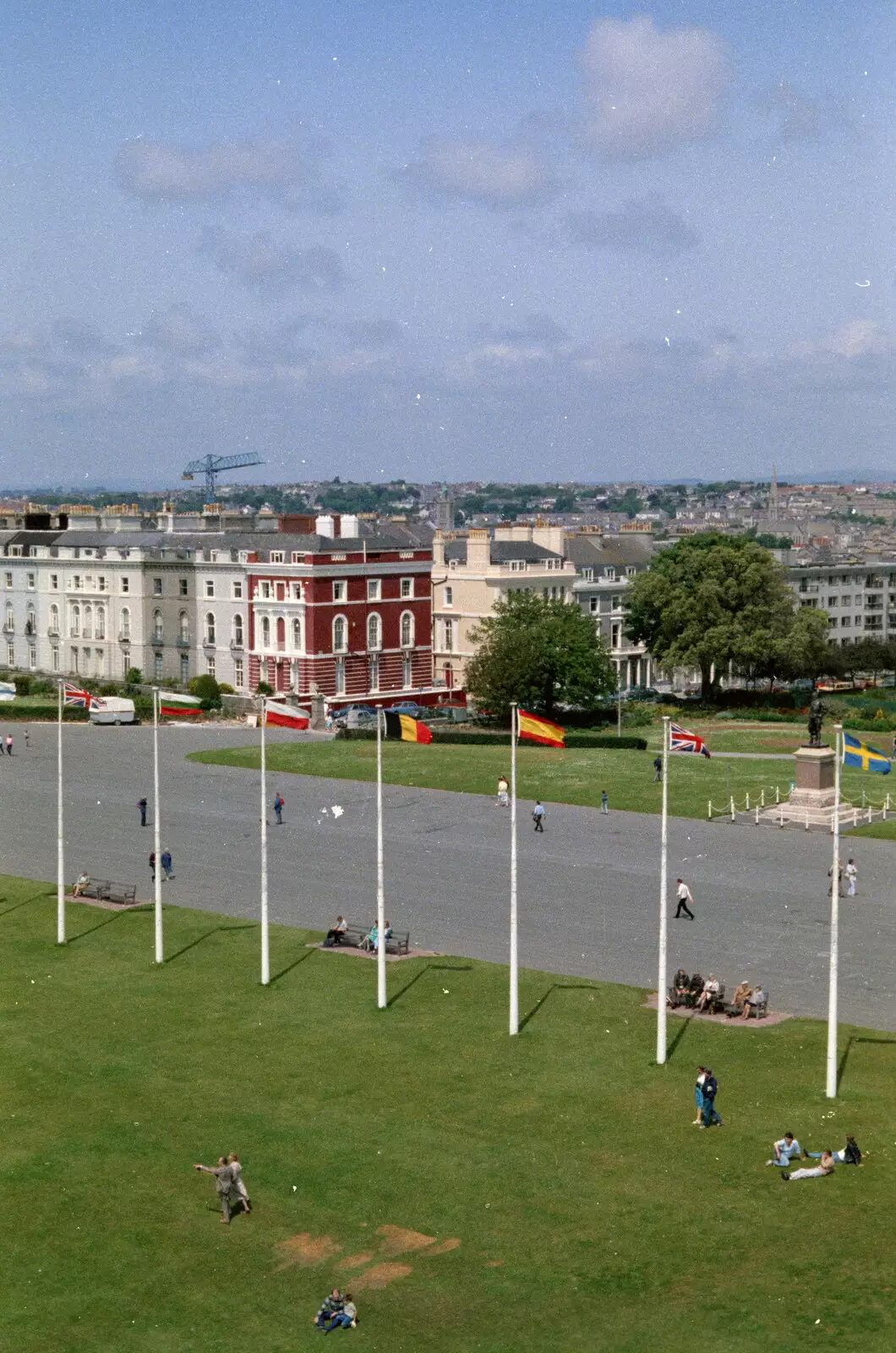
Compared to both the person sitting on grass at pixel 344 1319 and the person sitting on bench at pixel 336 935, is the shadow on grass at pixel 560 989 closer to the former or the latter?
the person sitting on bench at pixel 336 935

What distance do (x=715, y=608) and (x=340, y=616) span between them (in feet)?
74.8

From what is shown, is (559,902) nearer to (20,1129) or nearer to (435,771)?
(20,1129)

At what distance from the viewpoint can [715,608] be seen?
109 meters

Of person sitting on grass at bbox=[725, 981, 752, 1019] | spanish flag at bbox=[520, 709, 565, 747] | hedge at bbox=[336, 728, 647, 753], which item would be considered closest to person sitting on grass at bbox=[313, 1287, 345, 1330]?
person sitting on grass at bbox=[725, 981, 752, 1019]

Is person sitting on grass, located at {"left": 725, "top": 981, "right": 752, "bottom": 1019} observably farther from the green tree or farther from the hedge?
the green tree

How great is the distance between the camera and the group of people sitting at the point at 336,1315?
90.4 ft

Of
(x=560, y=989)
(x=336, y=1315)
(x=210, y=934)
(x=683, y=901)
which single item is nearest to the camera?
(x=336, y=1315)

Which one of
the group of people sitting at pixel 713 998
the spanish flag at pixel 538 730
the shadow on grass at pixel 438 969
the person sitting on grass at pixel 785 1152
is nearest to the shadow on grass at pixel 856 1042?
the group of people sitting at pixel 713 998

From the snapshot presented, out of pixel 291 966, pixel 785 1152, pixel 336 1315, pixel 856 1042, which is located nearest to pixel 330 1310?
pixel 336 1315

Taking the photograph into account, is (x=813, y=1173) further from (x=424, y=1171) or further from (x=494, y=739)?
(x=494, y=739)

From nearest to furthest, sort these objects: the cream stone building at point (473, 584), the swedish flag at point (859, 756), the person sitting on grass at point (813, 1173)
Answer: the person sitting on grass at point (813, 1173)
the swedish flag at point (859, 756)
the cream stone building at point (473, 584)

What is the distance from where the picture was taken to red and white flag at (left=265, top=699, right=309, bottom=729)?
98.8 metres

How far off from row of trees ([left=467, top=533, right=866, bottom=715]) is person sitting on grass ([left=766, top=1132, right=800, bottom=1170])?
6447 cm

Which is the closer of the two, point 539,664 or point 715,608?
point 539,664
